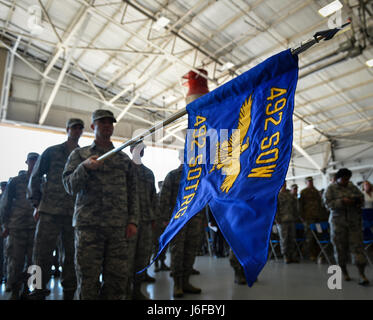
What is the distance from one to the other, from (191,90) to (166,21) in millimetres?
5380

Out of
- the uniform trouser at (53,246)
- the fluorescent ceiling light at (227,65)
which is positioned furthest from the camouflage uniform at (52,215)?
the fluorescent ceiling light at (227,65)

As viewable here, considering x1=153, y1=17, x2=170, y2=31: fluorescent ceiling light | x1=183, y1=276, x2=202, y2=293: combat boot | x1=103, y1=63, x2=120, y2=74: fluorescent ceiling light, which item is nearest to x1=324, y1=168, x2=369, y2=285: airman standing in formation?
x1=183, y1=276, x2=202, y2=293: combat boot

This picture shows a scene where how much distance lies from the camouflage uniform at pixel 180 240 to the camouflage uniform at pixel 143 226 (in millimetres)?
155

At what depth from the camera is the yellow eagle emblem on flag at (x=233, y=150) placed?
43.6 inches

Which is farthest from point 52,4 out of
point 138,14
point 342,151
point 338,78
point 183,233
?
point 342,151

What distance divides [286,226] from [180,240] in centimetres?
336

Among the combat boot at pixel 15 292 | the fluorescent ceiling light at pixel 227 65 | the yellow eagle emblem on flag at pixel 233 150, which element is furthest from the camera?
the fluorescent ceiling light at pixel 227 65

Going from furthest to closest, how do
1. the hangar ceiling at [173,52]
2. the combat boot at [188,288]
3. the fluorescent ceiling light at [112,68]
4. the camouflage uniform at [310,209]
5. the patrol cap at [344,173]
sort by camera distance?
the fluorescent ceiling light at [112,68] < the hangar ceiling at [173,52] < the camouflage uniform at [310,209] < the patrol cap at [344,173] < the combat boot at [188,288]

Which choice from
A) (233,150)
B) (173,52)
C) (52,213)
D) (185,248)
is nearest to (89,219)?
(52,213)

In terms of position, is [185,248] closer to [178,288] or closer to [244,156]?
[178,288]

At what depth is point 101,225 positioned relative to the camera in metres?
1.89

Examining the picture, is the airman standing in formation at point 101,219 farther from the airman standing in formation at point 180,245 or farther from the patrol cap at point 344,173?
the patrol cap at point 344,173
